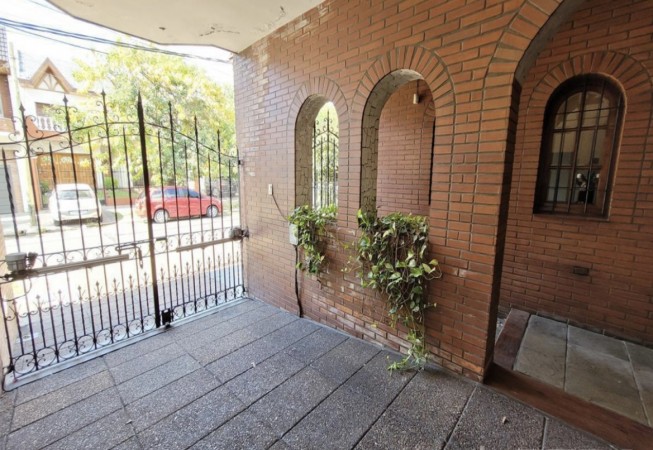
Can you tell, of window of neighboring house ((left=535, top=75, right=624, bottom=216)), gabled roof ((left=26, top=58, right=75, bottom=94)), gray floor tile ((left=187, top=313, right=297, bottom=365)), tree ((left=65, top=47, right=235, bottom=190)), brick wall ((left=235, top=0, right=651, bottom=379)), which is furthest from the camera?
gabled roof ((left=26, top=58, right=75, bottom=94))

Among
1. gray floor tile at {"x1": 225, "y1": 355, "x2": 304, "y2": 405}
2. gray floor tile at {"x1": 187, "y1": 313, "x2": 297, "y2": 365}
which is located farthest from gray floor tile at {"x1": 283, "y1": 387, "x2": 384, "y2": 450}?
gray floor tile at {"x1": 187, "y1": 313, "x2": 297, "y2": 365}

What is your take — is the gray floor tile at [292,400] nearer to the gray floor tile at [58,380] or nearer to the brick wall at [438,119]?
the brick wall at [438,119]

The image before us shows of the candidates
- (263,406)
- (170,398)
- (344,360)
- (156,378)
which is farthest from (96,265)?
(344,360)

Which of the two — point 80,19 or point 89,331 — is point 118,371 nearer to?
point 89,331

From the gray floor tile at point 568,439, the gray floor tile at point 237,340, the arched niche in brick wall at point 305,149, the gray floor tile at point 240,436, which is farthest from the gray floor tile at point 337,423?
the arched niche in brick wall at point 305,149

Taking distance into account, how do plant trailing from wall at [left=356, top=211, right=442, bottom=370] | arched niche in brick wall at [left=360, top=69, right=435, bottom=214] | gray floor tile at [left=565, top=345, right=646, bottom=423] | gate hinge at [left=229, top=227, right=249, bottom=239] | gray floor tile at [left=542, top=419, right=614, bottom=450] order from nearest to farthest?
1. gray floor tile at [left=542, top=419, right=614, bottom=450]
2. gray floor tile at [left=565, top=345, right=646, bottom=423]
3. plant trailing from wall at [left=356, top=211, right=442, bottom=370]
4. arched niche in brick wall at [left=360, top=69, right=435, bottom=214]
5. gate hinge at [left=229, top=227, right=249, bottom=239]

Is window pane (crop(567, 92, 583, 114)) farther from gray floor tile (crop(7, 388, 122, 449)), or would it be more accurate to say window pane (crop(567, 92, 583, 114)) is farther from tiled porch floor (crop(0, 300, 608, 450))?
gray floor tile (crop(7, 388, 122, 449))

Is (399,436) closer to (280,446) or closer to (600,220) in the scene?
(280,446)

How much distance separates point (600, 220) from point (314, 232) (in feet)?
9.85

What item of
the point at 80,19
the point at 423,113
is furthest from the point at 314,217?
the point at 80,19

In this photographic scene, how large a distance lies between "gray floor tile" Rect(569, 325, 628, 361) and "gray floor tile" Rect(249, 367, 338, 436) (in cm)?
256

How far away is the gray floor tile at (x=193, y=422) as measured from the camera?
6.02ft

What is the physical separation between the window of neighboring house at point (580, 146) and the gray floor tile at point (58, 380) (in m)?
4.98

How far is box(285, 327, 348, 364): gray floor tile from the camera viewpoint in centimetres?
273
